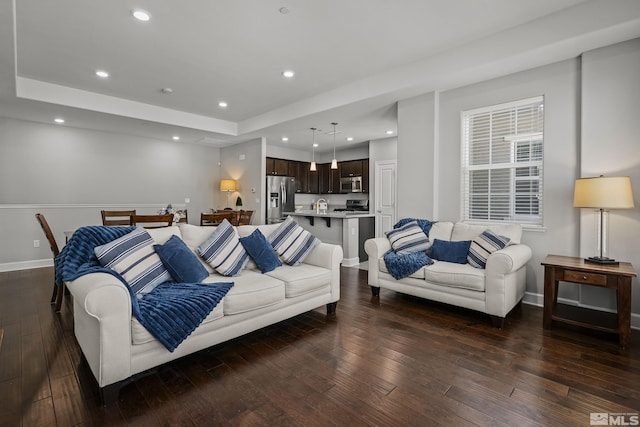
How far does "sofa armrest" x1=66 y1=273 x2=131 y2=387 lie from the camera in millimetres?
1723

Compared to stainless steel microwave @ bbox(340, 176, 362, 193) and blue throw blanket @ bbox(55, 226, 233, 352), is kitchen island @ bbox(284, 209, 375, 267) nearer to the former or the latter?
stainless steel microwave @ bbox(340, 176, 362, 193)

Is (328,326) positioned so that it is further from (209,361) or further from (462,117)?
(462,117)

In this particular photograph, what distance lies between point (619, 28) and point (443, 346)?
3088 millimetres

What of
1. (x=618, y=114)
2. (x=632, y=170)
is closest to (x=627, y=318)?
(x=632, y=170)

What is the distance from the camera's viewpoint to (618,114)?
2967 mm

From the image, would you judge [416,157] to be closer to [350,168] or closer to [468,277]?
[468,277]

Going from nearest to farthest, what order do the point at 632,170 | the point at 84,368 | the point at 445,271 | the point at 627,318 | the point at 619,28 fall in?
the point at 84,368
the point at 627,318
the point at 619,28
the point at 632,170
the point at 445,271

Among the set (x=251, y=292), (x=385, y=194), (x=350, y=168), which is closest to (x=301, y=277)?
(x=251, y=292)

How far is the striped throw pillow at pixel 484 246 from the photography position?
317 centimetres

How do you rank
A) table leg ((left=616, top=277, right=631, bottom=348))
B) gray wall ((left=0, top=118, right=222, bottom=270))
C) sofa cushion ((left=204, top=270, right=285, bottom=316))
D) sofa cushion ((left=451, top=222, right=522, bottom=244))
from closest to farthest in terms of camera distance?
sofa cushion ((left=204, top=270, right=285, bottom=316))
table leg ((left=616, top=277, right=631, bottom=348))
sofa cushion ((left=451, top=222, right=522, bottom=244))
gray wall ((left=0, top=118, right=222, bottom=270))

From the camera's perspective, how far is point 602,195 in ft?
8.91

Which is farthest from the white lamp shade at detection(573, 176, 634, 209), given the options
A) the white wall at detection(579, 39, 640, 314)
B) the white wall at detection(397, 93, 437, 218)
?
the white wall at detection(397, 93, 437, 218)

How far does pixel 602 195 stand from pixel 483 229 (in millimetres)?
1083

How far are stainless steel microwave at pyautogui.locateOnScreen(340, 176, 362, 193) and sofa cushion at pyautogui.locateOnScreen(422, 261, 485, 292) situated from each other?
502 centimetres
